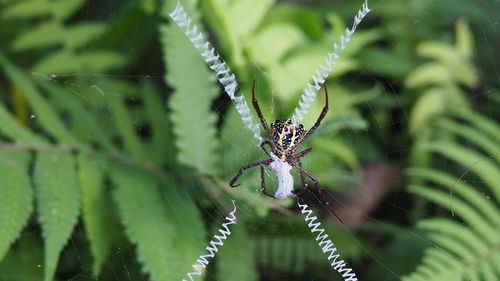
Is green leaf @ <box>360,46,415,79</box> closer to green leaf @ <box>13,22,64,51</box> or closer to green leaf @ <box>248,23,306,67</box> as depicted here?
green leaf @ <box>248,23,306,67</box>

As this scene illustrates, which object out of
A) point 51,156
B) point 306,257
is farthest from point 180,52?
point 306,257

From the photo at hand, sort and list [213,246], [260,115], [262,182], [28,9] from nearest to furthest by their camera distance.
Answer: [213,246]
[262,182]
[260,115]
[28,9]

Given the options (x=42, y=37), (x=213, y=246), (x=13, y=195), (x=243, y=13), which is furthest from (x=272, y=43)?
(x=13, y=195)

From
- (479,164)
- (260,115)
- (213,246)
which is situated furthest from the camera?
(260,115)

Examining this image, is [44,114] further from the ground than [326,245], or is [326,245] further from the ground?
[44,114]

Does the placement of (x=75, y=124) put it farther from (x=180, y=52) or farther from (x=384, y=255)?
(x=384, y=255)

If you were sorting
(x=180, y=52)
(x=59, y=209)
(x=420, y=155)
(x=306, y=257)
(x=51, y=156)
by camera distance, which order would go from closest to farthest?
(x=59, y=209)
(x=51, y=156)
(x=180, y=52)
(x=306, y=257)
(x=420, y=155)

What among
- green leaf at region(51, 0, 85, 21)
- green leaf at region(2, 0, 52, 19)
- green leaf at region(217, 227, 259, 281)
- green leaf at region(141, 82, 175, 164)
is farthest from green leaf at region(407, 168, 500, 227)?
green leaf at region(2, 0, 52, 19)

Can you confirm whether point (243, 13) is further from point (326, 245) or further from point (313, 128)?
point (326, 245)
